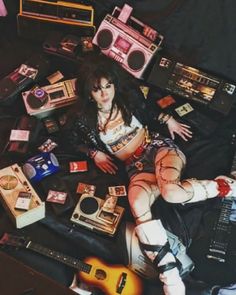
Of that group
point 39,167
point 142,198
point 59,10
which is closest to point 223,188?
point 142,198

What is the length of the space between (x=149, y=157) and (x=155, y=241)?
1.45 ft

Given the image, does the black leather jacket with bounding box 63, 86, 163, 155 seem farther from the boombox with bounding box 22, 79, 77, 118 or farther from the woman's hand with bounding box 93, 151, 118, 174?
the boombox with bounding box 22, 79, 77, 118

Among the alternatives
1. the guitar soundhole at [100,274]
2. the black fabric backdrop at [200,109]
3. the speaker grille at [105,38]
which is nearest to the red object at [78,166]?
the black fabric backdrop at [200,109]

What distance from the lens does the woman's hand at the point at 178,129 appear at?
2.64 m

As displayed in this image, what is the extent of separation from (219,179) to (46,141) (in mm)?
853

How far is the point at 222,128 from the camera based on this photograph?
2762 mm

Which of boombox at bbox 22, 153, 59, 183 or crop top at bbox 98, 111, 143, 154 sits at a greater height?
crop top at bbox 98, 111, 143, 154

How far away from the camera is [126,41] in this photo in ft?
9.32

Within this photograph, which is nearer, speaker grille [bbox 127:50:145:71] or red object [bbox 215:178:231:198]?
red object [bbox 215:178:231:198]

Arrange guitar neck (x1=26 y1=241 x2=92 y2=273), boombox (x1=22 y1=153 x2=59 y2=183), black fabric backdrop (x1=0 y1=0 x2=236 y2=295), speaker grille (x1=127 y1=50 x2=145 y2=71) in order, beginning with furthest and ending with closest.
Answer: speaker grille (x1=127 y1=50 x2=145 y2=71), boombox (x1=22 y1=153 x2=59 y2=183), black fabric backdrop (x1=0 y1=0 x2=236 y2=295), guitar neck (x1=26 y1=241 x2=92 y2=273)

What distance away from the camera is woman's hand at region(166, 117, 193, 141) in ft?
8.66

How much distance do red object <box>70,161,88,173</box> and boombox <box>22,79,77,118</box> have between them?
30 cm

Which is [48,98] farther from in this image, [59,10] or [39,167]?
[59,10]

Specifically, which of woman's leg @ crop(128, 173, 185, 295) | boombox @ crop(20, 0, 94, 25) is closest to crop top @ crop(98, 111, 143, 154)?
woman's leg @ crop(128, 173, 185, 295)
